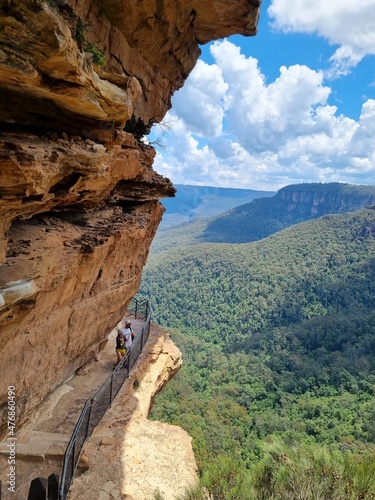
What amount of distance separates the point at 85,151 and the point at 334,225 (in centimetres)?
→ 11647

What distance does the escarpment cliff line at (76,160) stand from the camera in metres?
4.46

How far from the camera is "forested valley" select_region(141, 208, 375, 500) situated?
645 cm

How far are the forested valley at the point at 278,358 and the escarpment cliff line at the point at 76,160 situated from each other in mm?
4933

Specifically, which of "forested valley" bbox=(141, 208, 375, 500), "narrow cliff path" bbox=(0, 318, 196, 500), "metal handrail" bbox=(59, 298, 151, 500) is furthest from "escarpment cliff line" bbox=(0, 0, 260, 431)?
"forested valley" bbox=(141, 208, 375, 500)

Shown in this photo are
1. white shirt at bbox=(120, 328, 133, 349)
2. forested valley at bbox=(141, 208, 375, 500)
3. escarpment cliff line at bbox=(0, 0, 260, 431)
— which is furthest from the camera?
white shirt at bbox=(120, 328, 133, 349)

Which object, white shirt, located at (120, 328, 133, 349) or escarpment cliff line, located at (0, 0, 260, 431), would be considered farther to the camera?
white shirt, located at (120, 328, 133, 349)

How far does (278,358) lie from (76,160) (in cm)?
6437

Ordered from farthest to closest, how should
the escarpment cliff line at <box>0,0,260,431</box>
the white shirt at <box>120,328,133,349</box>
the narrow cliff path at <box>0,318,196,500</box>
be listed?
the white shirt at <box>120,328,133,349</box> < the narrow cliff path at <box>0,318,196,500</box> < the escarpment cliff line at <box>0,0,260,431</box>

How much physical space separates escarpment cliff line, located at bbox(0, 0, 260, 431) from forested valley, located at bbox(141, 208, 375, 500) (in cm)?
493

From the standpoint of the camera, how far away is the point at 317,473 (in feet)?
19.1

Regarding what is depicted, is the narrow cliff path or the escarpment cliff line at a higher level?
the escarpment cliff line

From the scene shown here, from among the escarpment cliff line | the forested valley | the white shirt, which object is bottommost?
the forested valley

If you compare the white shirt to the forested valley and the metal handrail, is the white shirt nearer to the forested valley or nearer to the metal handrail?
the metal handrail

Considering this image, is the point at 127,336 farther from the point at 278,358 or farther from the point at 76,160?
the point at 278,358
